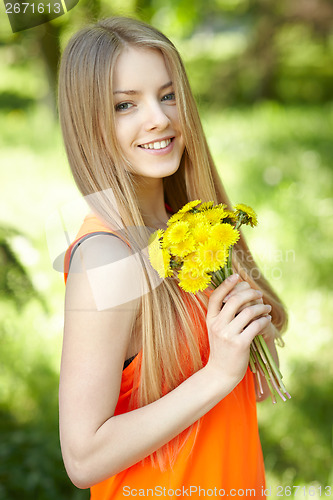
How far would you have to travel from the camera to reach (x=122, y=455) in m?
1.10

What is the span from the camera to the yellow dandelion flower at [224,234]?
1.06 metres

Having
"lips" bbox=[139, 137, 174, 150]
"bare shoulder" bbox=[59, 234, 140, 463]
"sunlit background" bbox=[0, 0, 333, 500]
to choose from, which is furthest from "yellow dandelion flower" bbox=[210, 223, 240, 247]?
"sunlit background" bbox=[0, 0, 333, 500]

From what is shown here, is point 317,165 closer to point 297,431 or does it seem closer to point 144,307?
point 297,431

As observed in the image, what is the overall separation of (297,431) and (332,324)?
3.08ft

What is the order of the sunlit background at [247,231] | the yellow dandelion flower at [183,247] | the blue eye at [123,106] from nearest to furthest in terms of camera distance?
1. the yellow dandelion flower at [183,247]
2. the blue eye at [123,106]
3. the sunlit background at [247,231]

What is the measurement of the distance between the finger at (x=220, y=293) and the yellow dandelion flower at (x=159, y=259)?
0.13m

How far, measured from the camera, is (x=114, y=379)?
110 cm

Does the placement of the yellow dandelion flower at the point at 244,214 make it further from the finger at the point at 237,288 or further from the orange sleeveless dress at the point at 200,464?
the orange sleeveless dress at the point at 200,464

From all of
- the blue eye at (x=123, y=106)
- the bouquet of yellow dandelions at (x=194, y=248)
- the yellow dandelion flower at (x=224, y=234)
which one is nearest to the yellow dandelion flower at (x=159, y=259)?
the bouquet of yellow dandelions at (x=194, y=248)

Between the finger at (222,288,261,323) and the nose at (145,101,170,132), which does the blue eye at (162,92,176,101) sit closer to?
the nose at (145,101,170,132)

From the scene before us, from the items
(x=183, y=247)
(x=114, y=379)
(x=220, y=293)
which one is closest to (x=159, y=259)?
(x=183, y=247)

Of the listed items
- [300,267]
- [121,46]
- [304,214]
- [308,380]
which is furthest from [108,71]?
[304,214]

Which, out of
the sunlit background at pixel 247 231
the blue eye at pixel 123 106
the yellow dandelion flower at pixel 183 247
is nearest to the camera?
the yellow dandelion flower at pixel 183 247

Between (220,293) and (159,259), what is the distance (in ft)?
0.54
